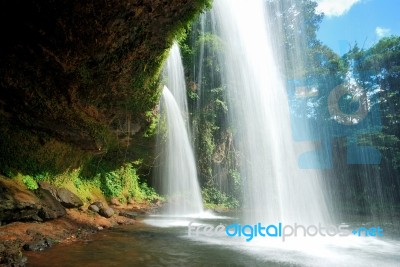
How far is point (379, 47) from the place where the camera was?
1174 inches

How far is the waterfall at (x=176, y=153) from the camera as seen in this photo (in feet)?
58.1

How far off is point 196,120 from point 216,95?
2.47 metres

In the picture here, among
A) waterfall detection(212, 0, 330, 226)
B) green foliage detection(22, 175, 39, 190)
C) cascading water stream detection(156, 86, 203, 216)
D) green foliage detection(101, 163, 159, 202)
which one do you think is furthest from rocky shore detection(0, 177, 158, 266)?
cascading water stream detection(156, 86, 203, 216)

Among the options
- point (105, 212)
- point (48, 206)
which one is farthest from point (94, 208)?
point (48, 206)

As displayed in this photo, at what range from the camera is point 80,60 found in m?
7.13

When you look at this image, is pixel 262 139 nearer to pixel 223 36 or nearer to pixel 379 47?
pixel 223 36

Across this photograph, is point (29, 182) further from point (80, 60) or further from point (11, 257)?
point (11, 257)

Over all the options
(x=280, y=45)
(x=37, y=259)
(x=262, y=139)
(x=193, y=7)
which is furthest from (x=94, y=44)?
(x=280, y=45)

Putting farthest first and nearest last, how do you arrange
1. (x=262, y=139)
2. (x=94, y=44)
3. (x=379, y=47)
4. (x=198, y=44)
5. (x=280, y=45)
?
(x=280, y=45) → (x=379, y=47) → (x=198, y=44) → (x=262, y=139) → (x=94, y=44)

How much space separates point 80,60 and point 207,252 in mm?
5481

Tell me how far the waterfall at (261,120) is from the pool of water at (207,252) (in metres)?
4.04

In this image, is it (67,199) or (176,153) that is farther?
(176,153)

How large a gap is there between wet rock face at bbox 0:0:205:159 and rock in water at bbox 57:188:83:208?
5.83 feet

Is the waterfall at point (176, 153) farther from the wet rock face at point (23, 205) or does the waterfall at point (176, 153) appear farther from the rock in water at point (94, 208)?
the wet rock face at point (23, 205)
